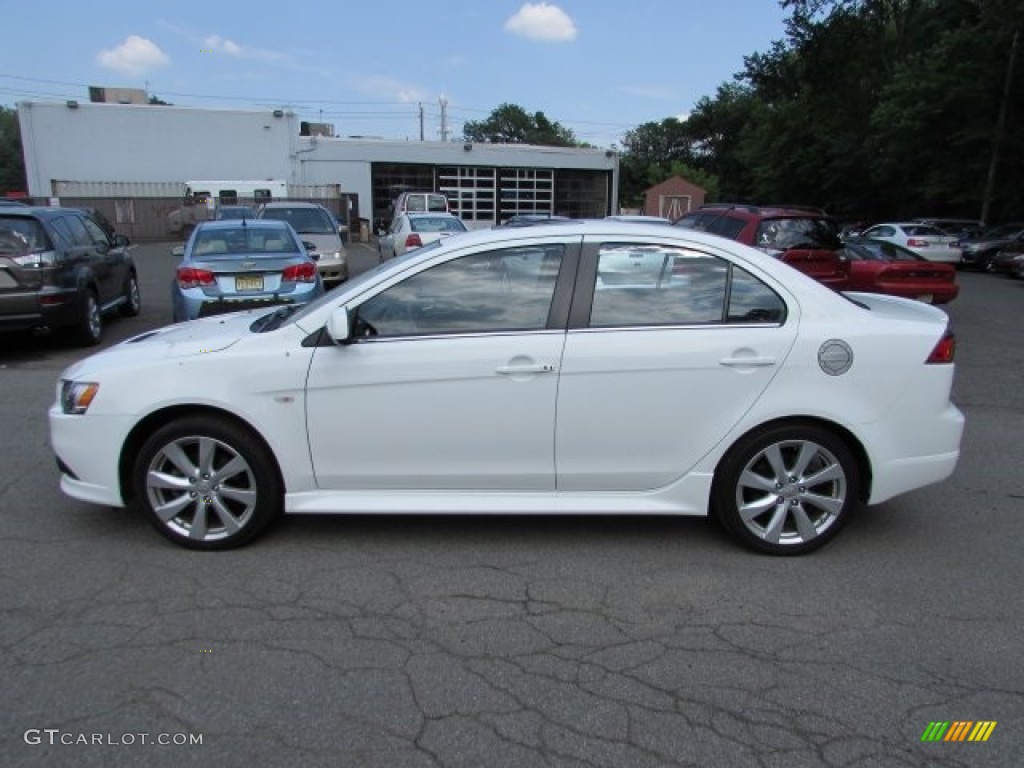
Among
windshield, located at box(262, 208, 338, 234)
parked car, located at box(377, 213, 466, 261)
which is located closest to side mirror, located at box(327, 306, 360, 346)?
windshield, located at box(262, 208, 338, 234)

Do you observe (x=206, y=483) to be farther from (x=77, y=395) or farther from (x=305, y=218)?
(x=305, y=218)

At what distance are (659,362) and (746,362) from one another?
1.38 ft

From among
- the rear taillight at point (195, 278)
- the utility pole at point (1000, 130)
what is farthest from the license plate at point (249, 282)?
the utility pole at point (1000, 130)

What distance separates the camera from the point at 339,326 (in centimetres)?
369

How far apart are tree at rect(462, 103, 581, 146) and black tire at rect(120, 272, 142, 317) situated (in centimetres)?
10778

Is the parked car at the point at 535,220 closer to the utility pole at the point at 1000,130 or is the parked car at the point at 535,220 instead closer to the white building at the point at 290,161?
the utility pole at the point at 1000,130

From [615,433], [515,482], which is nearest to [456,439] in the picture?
[515,482]

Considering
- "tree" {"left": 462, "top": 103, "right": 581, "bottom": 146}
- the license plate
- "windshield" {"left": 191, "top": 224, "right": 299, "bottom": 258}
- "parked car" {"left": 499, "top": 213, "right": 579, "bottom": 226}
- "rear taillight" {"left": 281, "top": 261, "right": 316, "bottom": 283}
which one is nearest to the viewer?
"parked car" {"left": 499, "top": 213, "right": 579, "bottom": 226}

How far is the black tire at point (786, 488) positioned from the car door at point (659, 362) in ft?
0.65

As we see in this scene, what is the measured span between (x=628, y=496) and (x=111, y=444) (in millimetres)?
2565

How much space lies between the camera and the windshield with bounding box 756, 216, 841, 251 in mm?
10898

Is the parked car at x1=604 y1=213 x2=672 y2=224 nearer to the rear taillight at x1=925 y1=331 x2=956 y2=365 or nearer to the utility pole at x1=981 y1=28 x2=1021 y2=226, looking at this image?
the rear taillight at x1=925 y1=331 x2=956 y2=365

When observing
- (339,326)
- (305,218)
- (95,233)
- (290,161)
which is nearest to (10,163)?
(290,161)
